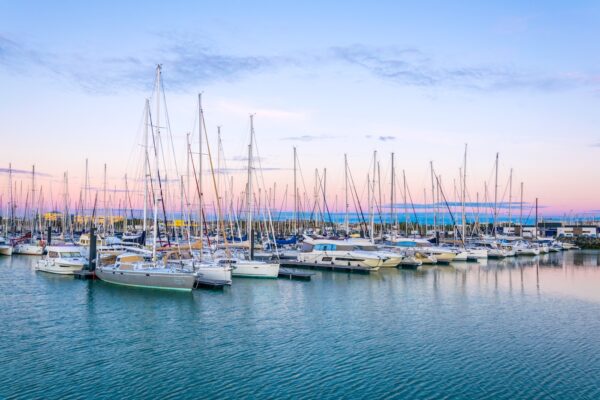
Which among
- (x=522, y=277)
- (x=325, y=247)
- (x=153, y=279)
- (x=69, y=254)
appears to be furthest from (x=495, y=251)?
(x=69, y=254)

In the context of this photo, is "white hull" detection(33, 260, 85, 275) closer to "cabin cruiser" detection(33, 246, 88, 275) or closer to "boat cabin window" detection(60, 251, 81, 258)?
"cabin cruiser" detection(33, 246, 88, 275)

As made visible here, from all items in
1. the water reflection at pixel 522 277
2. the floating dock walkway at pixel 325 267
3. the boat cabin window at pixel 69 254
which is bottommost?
the water reflection at pixel 522 277

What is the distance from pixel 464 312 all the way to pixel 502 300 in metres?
6.64

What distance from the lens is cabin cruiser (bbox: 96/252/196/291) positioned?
36.3m

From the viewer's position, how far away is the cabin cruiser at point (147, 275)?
36312mm

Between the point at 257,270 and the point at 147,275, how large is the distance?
11075mm

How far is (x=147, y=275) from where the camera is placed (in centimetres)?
3703

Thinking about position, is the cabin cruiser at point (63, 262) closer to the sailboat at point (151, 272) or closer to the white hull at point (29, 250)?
the sailboat at point (151, 272)

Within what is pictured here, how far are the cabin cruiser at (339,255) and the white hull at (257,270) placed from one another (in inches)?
436

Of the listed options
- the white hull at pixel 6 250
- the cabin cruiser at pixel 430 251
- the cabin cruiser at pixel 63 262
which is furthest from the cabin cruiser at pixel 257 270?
the white hull at pixel 6 250

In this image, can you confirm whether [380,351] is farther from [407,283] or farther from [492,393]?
[407,283]

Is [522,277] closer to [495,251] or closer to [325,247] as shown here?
[325,247]

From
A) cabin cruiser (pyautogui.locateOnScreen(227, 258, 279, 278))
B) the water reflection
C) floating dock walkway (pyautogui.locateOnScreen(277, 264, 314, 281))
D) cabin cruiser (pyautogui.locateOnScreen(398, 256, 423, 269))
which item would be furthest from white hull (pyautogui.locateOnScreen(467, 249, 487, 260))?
cabin cruiser (pyautogui.locateOnScreen(227, 258, 279, 278))

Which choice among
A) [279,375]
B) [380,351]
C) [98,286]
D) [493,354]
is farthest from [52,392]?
[98,286]
